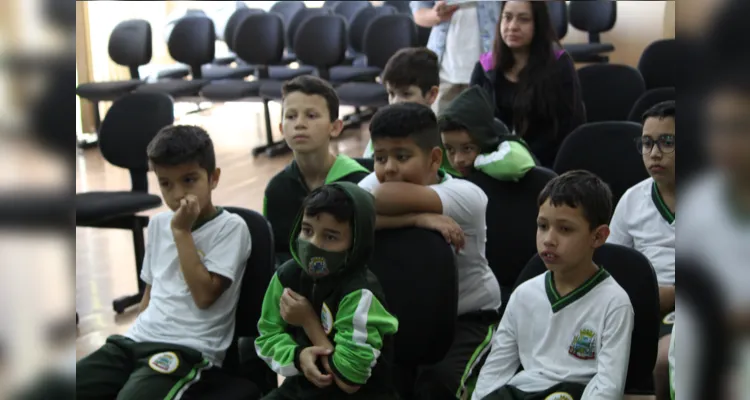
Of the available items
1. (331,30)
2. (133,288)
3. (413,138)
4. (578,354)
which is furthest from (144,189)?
(331,30)

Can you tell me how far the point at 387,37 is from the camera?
635cm

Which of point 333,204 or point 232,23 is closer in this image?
point 333,204

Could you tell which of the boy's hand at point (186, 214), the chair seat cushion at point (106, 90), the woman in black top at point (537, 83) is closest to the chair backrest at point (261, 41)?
the chair seat cushion at point (106, 90)

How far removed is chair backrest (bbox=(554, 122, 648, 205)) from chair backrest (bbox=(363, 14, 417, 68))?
3.70 meters

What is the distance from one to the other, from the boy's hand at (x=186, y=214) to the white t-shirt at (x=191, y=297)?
0.08 metres

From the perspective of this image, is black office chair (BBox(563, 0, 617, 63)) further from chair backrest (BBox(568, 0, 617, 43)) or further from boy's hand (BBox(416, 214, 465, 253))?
boy's hand (BBox(416, 214, 465, 253))

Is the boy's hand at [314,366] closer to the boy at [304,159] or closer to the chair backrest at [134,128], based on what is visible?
the boy at [304,159]

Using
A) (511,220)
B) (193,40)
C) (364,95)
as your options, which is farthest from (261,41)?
(511,220)

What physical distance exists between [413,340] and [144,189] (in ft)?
7.28

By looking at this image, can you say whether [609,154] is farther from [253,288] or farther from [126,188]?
[126,188]

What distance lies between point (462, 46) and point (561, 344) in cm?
262

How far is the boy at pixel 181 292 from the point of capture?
1.90 meters

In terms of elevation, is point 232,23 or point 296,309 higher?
point 232,23

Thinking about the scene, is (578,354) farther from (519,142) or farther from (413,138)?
(519,142)
